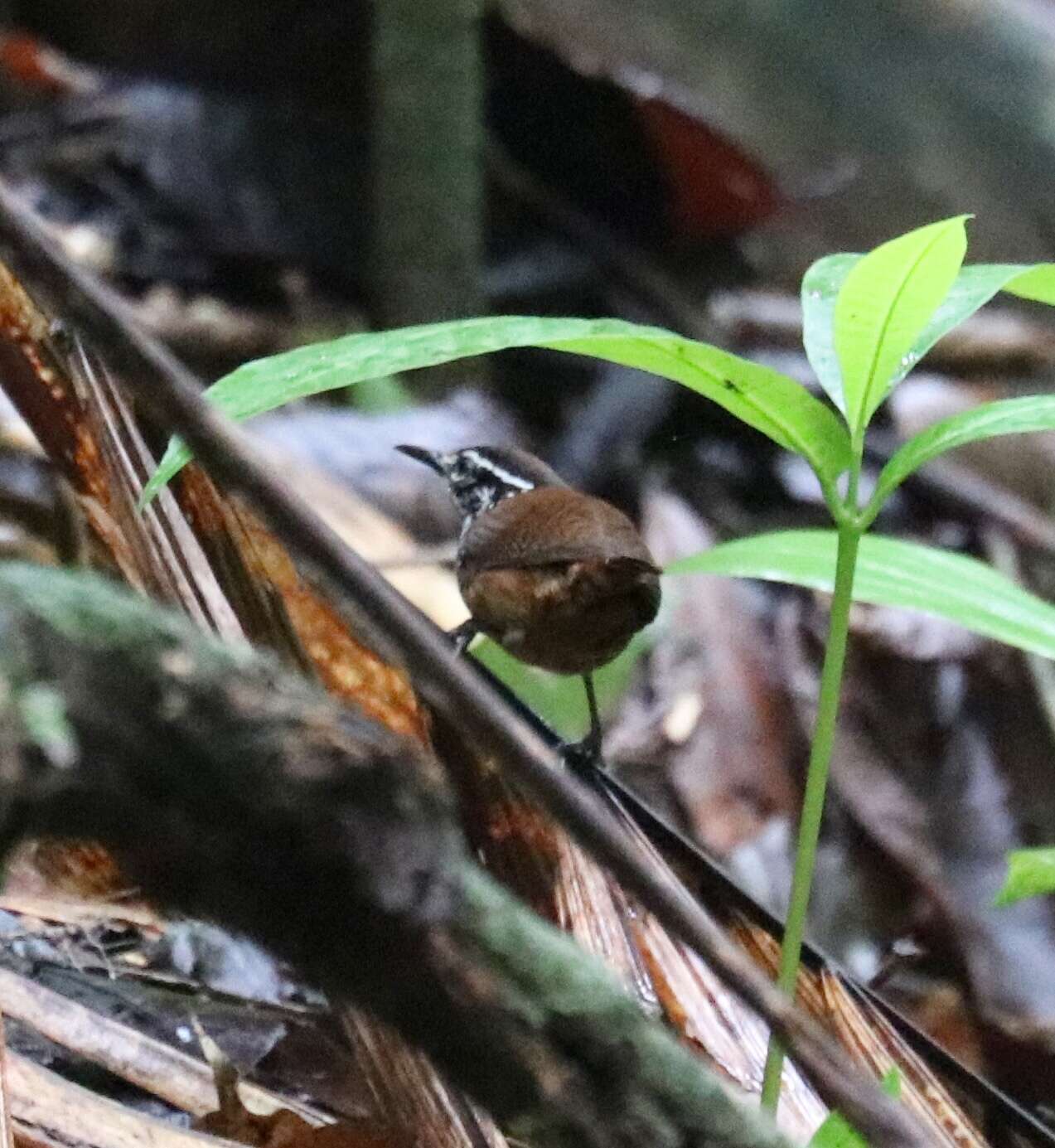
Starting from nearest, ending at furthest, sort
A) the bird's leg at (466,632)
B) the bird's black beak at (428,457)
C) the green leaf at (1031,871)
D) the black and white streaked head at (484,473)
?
1. the green leaf at (1031,871)
2. the bird's leg at (466,632)
3. the black and white streaked head at (484,473)
4. the bird's black beak at (428,457)

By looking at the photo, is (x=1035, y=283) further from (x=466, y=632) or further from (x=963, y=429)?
(x=466, y=632)

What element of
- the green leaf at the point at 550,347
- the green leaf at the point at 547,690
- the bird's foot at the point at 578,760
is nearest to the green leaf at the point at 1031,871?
the bird's foot at the point at 578,760

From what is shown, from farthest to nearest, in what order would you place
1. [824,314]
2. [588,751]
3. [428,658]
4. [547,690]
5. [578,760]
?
[547,690]
[588,751]
[578,760]
[824,314]
[428,658]

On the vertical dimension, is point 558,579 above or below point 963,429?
above

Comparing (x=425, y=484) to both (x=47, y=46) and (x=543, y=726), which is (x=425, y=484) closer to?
(x=543, y=726)

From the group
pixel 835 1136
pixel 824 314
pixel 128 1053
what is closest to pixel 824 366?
pixel 824 314

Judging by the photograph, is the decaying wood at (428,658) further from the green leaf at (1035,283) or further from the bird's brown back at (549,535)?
the bird's brown back at (549,535)
